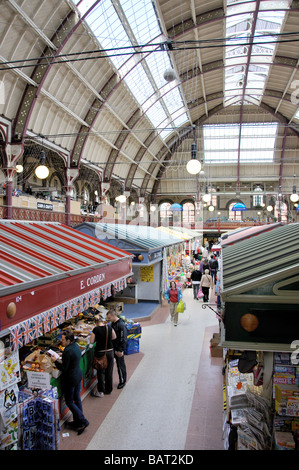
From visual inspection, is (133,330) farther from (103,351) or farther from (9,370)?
(9,370)

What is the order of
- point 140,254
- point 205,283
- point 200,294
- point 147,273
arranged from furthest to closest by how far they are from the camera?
1. point 200,294
2. point 205,283
3. point 147,273
4. point 140,254

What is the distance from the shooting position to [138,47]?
1090 centimetres

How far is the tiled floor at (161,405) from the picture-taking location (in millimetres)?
4320

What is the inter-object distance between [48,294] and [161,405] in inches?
108

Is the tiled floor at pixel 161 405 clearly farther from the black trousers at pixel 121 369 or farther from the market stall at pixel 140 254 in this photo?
the market stall at pixel 140 254

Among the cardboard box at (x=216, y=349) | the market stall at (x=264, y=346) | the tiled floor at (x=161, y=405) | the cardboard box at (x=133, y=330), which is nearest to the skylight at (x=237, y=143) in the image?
the cardboard box at (x=216, y=349)

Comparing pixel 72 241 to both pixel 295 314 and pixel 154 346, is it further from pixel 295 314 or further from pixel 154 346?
pixel 295 314

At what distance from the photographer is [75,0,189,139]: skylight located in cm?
1353

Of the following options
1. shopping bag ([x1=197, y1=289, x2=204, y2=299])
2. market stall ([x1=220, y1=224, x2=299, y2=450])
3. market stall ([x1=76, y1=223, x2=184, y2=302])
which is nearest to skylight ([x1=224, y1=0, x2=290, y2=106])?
market stall ([x1=76, y1=223, x2=184, y2=302])

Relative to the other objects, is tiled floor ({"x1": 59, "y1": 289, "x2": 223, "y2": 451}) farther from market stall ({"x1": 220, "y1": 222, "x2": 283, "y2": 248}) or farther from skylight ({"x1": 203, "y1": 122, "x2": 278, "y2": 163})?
skylight ({"x1": 203, "y1": 122, "x2": 278, "y2": 163})

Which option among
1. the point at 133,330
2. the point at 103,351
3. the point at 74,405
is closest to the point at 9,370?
the point at 74,405

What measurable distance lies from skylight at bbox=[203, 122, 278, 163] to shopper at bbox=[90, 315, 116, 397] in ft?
95.4

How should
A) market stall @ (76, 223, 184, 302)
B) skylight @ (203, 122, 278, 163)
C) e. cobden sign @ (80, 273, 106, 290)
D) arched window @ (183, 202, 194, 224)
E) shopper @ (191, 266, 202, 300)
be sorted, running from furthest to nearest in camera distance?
arched window @ (183, 202, 194, 224)
skylight @ (203, 122, 278, 163)
shopper @ (191, 266, 202, 300)
market stall @ (76, 223, 184, 302)
e. cobden sign @ (80, 273, 106, 290)

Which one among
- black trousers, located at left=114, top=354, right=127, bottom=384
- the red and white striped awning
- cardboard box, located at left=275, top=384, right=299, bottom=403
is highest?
the red and white striped awning
